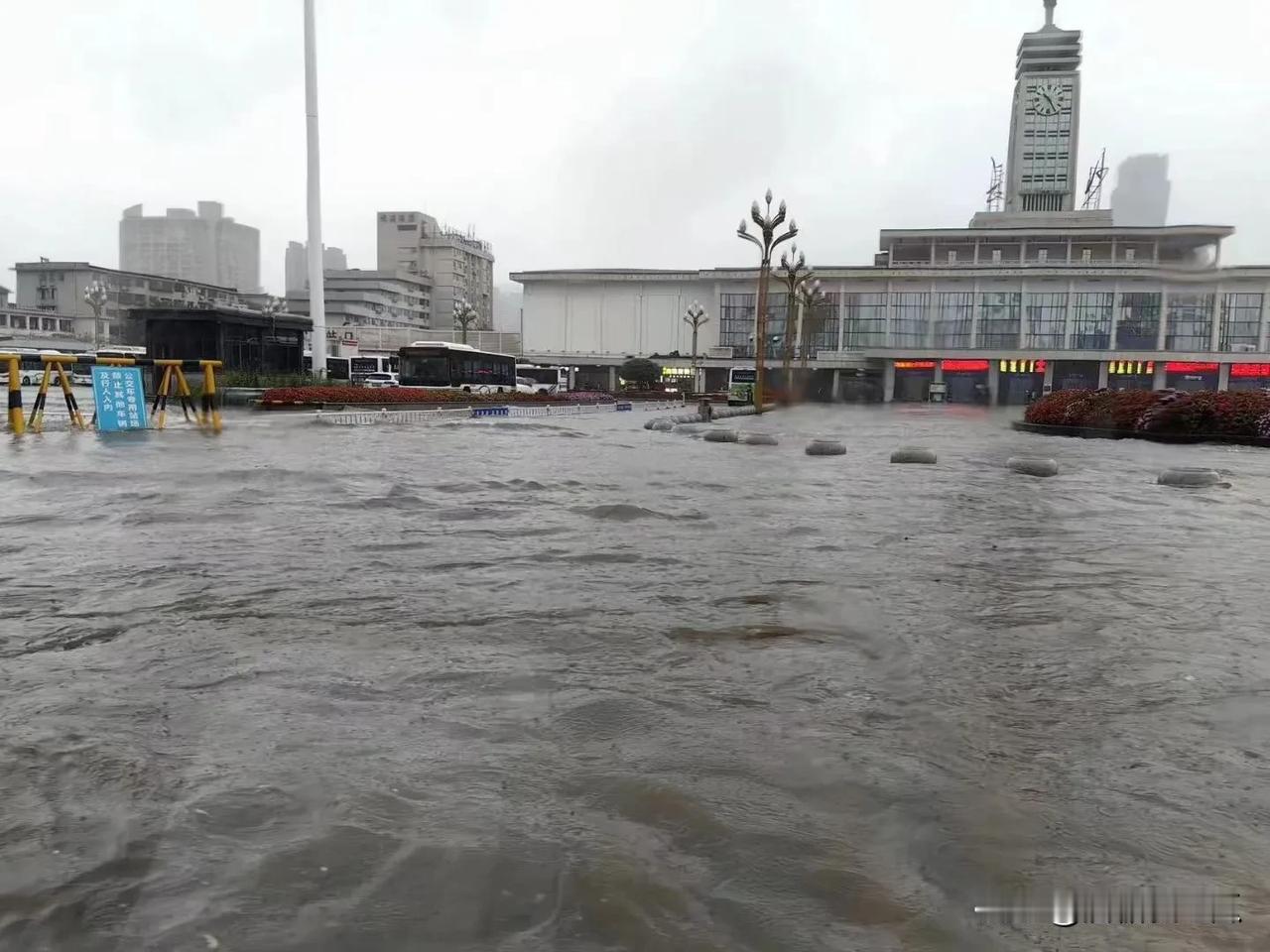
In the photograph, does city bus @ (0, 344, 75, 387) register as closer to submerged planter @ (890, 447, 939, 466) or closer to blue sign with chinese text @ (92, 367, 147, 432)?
blue sign with chinese text @ (92, 367, 147, 432)

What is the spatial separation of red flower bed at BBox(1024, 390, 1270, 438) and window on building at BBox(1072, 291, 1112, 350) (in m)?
51.5

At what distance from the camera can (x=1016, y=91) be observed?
101312 millimetres

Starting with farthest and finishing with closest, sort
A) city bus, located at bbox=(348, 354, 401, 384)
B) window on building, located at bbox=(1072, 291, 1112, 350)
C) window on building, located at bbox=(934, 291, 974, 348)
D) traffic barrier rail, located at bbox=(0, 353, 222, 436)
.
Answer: window on building, located at bbox=(934, 291, 974, 348)
window on building, located at bbox=(1072, 291, 1112, 350)
city bus, located at bbox=(348, 354, 401, 384)
traffic barrier rail, located at bbox=(0, 353, 222, 436)

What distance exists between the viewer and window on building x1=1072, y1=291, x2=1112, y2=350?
68.2 m

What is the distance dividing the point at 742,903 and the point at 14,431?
16.4 meters

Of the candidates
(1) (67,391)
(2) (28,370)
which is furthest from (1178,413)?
(2) (28,370)

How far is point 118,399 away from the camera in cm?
1627

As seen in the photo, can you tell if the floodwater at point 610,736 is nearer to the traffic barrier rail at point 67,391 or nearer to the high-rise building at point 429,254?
the traffic barrier rail at point 67,391

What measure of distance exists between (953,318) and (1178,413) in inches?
2147

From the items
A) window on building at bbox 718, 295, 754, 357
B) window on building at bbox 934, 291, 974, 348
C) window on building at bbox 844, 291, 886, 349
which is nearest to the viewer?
window on building at bbox 934, 291, 974, 348

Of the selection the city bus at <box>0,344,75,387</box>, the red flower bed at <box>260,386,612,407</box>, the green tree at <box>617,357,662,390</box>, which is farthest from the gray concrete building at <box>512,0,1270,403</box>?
the city bus at <box>0,344,75,387</box>

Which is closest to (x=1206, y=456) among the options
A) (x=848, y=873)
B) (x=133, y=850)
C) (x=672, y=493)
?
(x=672, y=493)

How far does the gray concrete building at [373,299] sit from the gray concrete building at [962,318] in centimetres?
2530

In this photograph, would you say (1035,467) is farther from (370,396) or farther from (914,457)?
(370,396)
